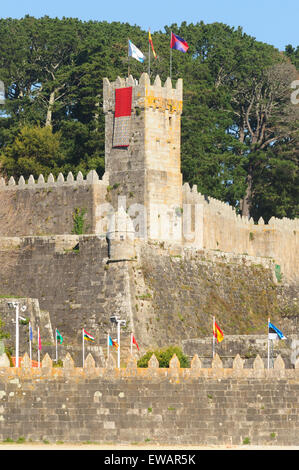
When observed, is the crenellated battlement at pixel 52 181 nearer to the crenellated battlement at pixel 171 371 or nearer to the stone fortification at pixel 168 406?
the crenellated battlement at pixel 171 371

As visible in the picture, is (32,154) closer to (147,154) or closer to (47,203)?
(47,203)

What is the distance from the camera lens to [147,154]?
269 ft

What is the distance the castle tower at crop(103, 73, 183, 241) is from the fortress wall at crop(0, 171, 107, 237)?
1137 millimetres

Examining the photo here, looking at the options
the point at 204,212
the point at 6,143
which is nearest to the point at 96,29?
the point at 6,143

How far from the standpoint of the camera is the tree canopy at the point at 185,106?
94375mm

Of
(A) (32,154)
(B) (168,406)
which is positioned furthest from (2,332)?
(A) (32,154)

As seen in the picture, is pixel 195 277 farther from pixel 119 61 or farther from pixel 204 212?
pixel 119 61

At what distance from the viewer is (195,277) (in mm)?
81562

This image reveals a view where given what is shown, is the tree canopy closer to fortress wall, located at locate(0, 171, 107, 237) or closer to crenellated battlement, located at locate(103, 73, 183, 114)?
fortress wall, located at locate(0, 171, 107, 237)

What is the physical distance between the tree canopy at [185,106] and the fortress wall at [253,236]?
3.81 meters

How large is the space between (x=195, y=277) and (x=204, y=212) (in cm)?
556

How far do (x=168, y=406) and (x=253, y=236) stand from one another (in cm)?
3115

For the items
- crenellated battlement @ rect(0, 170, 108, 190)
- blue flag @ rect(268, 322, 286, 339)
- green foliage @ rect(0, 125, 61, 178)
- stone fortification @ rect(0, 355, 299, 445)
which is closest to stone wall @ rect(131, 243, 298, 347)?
crenellated battlement @ rect(0, 170, 108, 190)

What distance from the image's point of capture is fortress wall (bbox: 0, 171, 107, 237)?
3278 inches
